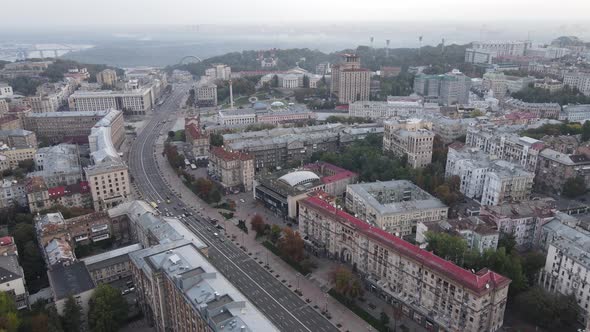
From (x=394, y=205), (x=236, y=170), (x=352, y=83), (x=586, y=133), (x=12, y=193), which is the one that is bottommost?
(x=236, y=170)

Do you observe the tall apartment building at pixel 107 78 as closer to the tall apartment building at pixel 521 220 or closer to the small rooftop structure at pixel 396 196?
the small rooftop structure at pixel 396 196

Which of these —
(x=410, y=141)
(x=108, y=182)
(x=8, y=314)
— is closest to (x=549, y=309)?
(x=410, y=141)

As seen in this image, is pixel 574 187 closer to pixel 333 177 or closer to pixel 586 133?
pixel 586 133

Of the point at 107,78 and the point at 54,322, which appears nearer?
the point at 54,322

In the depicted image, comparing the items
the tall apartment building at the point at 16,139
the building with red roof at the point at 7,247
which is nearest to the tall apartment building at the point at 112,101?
the tall apartment building at the point at 16,139

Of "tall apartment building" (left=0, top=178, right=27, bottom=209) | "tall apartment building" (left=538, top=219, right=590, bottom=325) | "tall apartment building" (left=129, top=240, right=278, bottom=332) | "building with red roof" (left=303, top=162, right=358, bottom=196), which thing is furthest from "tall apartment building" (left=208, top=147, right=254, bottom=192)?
"tall apartment building" (left=538, top=219, right=590, bottom=325)

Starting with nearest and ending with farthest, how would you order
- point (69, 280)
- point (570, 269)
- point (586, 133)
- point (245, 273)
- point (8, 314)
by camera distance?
point (8, 314), point (69, 280), point (570, 269), point (245, 273), point (586, 133)

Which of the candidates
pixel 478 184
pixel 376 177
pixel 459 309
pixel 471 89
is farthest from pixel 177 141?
pixel 471 89
